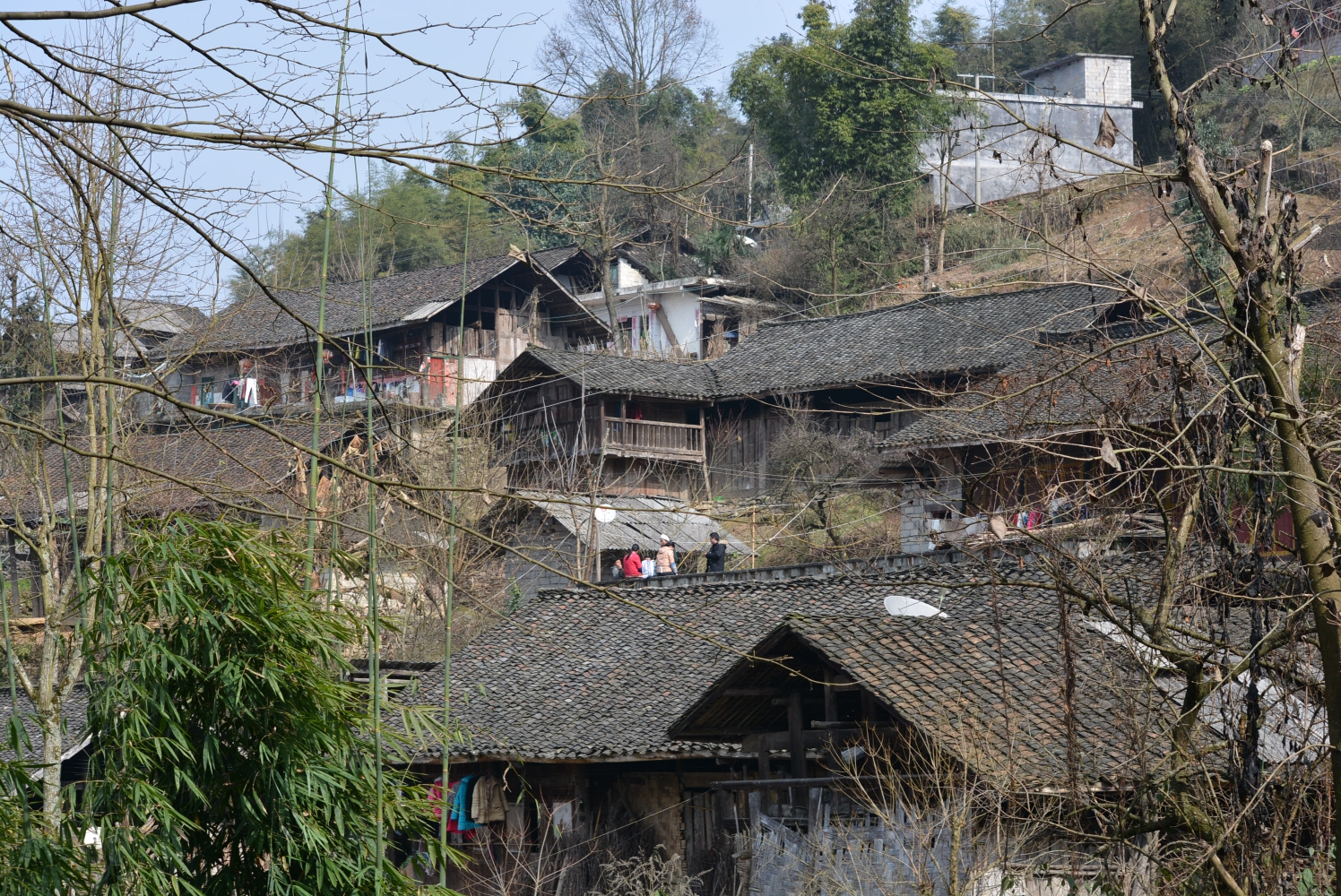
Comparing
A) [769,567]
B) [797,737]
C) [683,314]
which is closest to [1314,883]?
[797,737]

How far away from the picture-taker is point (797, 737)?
9805mm

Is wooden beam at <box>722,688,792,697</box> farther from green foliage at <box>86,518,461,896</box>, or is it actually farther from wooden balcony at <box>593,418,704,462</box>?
wooden balcony at <box>593,418,704,462</box>

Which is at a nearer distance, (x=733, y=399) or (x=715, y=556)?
(x=715, y=556)

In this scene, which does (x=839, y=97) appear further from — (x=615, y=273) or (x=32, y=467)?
(x=32, y=467)

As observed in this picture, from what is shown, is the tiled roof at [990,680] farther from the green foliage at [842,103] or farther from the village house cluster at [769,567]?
the green foliage at [842,103]

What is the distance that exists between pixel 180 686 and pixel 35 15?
2.37 meters

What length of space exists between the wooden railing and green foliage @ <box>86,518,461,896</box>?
763 inches

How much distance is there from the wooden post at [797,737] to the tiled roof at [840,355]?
12.4 m

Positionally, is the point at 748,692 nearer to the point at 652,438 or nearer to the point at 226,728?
the point at 226,728

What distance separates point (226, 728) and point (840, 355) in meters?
20.5

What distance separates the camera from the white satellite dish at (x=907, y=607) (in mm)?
11141

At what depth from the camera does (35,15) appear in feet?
9.84

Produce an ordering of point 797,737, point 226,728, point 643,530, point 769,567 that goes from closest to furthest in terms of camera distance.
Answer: point 226,728, point 797,737, point 769,567, point 643,530

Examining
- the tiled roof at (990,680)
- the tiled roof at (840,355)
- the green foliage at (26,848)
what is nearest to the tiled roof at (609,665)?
the tiled roof at (990,680)
